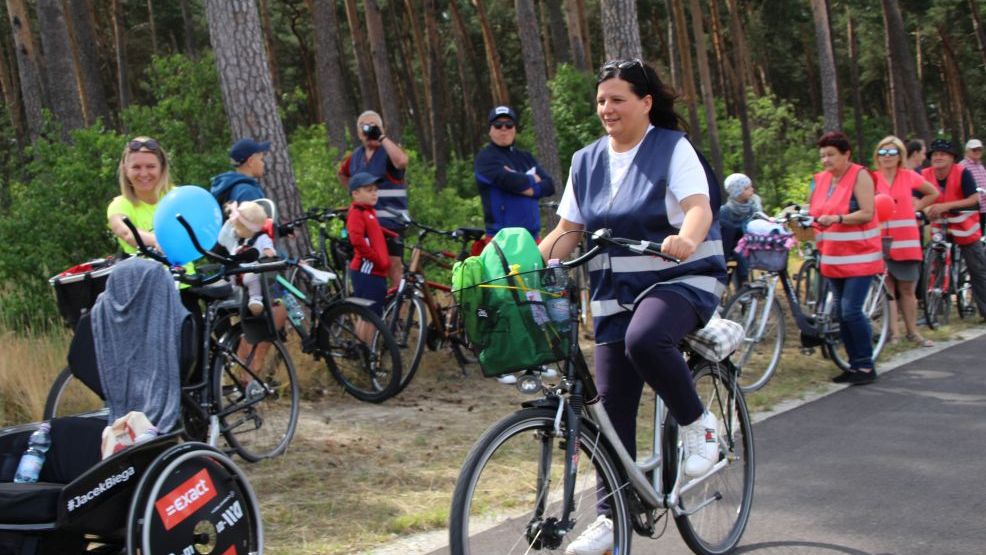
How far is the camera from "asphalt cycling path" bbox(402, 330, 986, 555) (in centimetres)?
504

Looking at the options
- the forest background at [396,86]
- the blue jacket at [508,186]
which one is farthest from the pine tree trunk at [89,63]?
the blue jacket at [508,186]

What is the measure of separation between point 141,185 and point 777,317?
16.5ft

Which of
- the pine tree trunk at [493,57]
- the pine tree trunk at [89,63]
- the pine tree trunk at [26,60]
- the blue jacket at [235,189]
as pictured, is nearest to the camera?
the blue jacket at [235,189]

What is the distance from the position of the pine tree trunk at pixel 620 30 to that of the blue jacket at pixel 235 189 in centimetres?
572

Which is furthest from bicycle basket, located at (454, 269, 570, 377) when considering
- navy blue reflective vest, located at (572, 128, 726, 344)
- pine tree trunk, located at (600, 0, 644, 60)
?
pine tree trunk, located at (600, 0, 644, 60)

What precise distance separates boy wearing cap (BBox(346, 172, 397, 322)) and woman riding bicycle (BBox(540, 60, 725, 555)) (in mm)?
4444

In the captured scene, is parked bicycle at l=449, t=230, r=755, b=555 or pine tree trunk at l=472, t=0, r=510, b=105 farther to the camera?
pine tree trunk at l=472, t=0, r=510, b=105

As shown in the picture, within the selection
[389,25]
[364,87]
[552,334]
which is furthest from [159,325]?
[389,25]

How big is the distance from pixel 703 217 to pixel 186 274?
3073mm

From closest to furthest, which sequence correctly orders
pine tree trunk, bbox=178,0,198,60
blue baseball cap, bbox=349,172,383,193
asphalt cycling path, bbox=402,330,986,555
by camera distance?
1. asphalt cycling path, bbox=402,330,986,555
2. blue baseball cap, bbox=349,172,383,193
3. pine tree trunk, bbox=178,0,198,60

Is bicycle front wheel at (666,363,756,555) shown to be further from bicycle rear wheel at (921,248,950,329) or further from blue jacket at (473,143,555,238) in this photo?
bicycle rear wheel at (921,248,950,329)

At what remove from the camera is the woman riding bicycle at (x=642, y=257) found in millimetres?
4141

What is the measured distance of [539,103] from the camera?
16406 millimetres

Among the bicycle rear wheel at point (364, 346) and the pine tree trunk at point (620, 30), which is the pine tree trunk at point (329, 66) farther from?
the bicycle rear wheel at point (364, 346)
